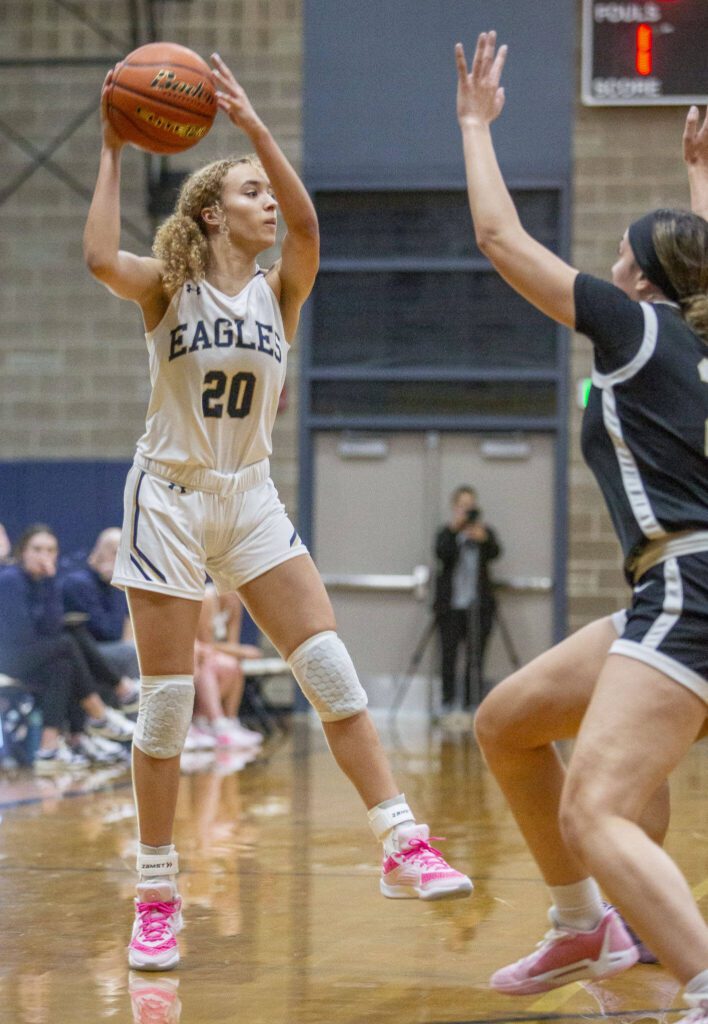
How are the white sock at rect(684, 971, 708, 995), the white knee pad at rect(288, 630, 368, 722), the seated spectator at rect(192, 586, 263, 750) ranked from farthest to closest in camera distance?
the seated spectator at rect(192, 586, 263, 750) → the white knee pad at rect(288, 630, 368, 722) → the white sock at rect(684, 971, 708, 995)

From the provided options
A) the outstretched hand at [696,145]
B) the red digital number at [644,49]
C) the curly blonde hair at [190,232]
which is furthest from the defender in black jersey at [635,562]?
the red digital number at [644,49]

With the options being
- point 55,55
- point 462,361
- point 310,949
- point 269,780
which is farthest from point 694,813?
point 55,55

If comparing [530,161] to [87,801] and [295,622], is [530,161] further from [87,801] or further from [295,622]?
[295,622]

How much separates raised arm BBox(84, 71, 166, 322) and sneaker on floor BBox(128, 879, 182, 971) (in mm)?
1364

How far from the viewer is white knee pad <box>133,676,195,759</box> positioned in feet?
10.7

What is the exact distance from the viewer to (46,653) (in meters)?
7.75

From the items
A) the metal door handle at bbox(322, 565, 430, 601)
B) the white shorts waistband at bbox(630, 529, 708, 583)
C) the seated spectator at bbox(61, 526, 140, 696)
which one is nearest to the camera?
the white shorts waistband at bbox(630, 529, 708, 583)

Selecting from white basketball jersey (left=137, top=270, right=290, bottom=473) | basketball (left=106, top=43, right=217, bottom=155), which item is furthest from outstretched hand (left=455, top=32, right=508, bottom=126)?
basketball (left=106, top=43, right=217, bottom=155)

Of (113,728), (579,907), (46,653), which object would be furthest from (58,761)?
(579,907)

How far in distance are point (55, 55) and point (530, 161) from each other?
4.09 meters

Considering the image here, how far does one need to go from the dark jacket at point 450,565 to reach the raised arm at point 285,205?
766cm

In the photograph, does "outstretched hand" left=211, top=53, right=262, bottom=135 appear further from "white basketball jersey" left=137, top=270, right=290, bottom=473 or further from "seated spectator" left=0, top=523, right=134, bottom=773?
"seated spectator" left=0, top=523, right=134, bottom=773

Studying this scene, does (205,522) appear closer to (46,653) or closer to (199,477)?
(199,477)

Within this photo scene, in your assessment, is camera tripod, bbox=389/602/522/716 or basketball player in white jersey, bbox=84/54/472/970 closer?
basketball player in white jersey, bbox=84/54/472/970
